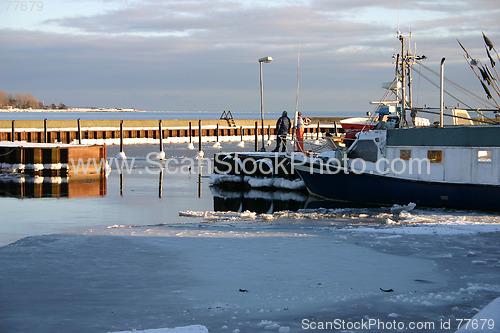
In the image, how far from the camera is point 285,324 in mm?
7320

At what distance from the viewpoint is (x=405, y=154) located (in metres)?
20.4

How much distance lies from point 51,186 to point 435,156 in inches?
648

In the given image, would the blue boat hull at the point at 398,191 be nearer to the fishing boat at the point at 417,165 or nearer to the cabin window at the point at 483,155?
the fishing boat at the point at 417,165

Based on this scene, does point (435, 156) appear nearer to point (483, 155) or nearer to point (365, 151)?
point (483, 155)

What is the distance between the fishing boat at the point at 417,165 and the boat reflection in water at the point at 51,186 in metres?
9.44

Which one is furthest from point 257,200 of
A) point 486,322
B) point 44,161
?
point 486,322

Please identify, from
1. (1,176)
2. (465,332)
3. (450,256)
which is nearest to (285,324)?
(465,332)

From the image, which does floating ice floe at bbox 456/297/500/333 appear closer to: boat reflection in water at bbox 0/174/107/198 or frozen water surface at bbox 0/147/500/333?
frozen water surface at bbox 0/147/500/333

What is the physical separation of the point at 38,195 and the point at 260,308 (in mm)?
18506

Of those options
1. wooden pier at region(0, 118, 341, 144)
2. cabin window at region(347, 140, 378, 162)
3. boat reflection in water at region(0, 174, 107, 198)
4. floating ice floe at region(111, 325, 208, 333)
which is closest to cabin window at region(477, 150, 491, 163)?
cabin window at region(347, 140, 378, 162)

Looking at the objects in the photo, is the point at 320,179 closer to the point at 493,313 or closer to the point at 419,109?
the point at 419,109

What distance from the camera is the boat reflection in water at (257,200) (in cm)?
2262

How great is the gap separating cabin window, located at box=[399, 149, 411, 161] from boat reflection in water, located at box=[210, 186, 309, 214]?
4.17m

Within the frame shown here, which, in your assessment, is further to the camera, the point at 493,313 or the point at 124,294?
the point at 124,294
